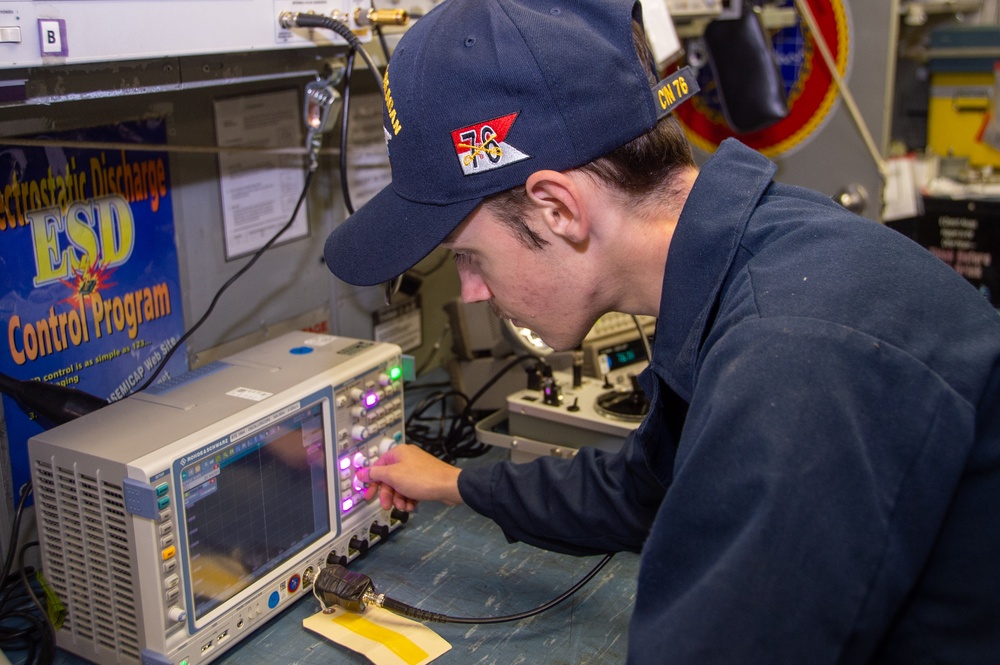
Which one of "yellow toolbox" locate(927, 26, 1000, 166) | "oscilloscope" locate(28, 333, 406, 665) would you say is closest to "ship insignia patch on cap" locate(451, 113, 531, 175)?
"oscilloscope" locate(28, 333, 406, 665)

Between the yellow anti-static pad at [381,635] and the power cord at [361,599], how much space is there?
1 cm

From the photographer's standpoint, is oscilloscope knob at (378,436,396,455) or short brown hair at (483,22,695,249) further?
oscilloscope knob at (378,436,396,455)

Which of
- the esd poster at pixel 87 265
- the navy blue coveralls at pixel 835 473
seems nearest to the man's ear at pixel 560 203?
the navy blue coveralls at pixel 835 473

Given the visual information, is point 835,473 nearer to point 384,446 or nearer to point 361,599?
point 361,599

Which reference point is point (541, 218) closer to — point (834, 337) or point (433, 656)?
point (834, 337)

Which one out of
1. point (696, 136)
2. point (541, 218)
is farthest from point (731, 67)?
point (541, 218)

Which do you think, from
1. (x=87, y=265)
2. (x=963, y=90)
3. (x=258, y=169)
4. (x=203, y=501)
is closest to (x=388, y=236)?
(x=203, y=501)

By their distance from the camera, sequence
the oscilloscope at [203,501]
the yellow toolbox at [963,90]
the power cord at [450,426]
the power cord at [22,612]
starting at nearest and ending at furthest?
the oscilloscope at [203,501] < the power cord at [22,612] < the power cord at [450,426] < the yellow toolbox at [963,90]

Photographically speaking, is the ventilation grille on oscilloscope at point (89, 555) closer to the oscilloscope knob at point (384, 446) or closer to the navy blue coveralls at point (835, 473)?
the oscilloscope knob at point (384, 446)

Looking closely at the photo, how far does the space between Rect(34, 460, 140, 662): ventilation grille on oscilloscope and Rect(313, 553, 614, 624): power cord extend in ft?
0.83

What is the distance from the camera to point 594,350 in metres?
1.83

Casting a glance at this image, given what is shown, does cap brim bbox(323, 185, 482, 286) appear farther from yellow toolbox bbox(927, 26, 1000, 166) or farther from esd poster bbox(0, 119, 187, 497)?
yellow toolbox bbox(927, 26, 1000, 166)

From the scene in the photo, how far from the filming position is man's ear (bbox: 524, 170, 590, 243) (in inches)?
36.3

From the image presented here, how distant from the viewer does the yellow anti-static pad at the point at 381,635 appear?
1.20 meters
